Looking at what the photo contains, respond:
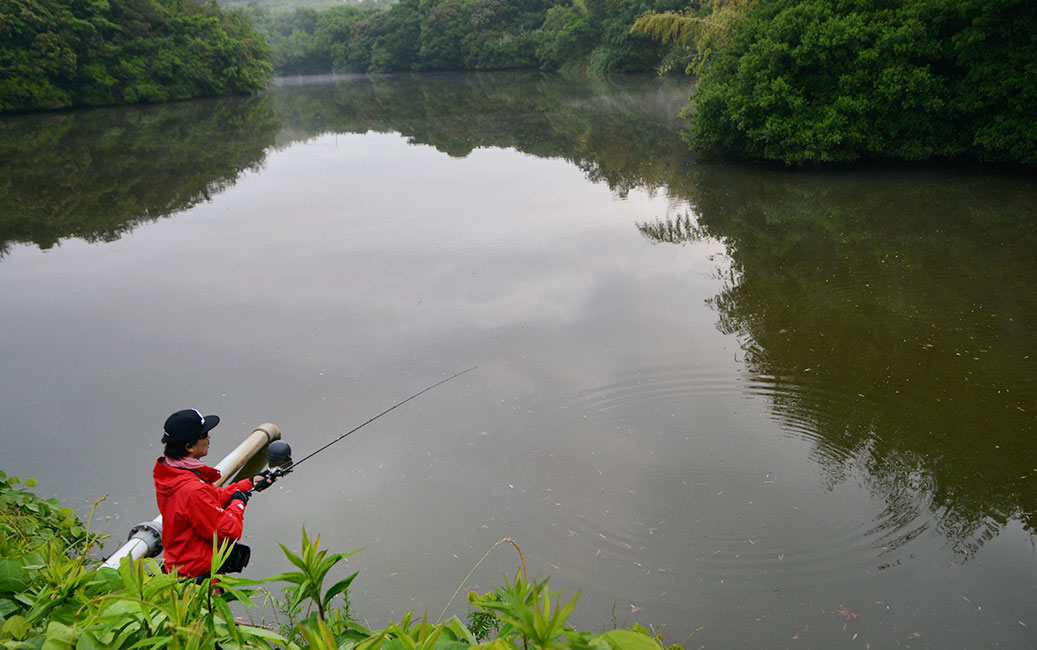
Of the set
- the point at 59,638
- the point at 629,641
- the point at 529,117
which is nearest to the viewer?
the point at 629,641

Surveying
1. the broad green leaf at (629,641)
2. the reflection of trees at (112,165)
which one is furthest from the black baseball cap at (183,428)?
the reflection of trees at (112,165)

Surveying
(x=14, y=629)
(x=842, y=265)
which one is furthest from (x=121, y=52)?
(x=14, y=629)

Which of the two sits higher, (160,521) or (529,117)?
(160,521)

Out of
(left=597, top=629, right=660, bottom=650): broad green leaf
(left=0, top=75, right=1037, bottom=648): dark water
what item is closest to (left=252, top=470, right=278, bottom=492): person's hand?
(left=0, top=75, right=1037, bottom=648): dark water

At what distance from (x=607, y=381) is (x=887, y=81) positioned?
1015 cm

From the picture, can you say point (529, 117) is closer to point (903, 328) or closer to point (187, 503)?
point (903, 328)

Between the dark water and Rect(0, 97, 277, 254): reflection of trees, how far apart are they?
1.00 feet

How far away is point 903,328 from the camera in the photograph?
305 inches

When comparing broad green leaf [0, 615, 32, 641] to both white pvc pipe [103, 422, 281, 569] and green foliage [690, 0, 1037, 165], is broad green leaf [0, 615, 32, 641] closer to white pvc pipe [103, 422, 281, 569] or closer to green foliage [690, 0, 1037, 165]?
white pvc pipe [103, 422, 281, 569]


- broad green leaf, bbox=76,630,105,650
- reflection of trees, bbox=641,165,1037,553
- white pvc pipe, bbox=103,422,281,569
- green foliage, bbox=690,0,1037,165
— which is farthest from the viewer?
green foliage, bbox=690,0,1037,165

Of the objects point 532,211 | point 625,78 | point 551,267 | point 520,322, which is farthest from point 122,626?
point 625,78

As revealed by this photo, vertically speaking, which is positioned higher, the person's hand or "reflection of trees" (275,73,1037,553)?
the person's hand

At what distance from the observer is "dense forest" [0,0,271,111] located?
31.7 m

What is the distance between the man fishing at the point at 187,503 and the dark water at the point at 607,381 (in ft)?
4.35
